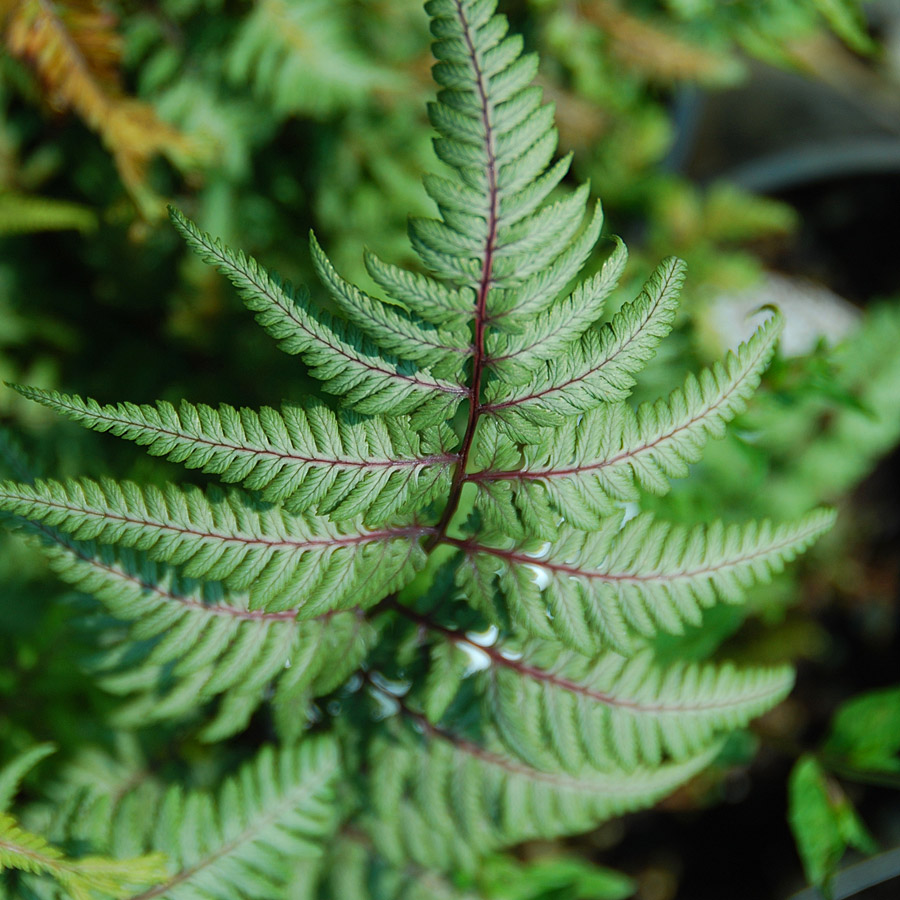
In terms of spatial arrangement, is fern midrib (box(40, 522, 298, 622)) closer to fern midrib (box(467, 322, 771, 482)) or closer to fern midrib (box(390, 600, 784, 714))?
fern midrib (box(390, 600, 784, 714))

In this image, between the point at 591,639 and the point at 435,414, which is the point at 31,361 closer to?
the point at 435,414

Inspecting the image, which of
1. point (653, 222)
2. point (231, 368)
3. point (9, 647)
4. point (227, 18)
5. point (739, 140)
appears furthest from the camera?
point (739, 140)

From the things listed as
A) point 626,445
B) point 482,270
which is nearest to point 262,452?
point 482,270

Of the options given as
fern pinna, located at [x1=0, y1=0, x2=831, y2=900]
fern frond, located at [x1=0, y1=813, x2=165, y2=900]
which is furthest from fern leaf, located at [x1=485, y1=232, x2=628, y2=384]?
fern frond, located at [x1=0, y1=813, x2=165, y2=900]

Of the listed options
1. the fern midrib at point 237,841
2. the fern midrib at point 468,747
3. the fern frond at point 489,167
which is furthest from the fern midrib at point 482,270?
the fern midrib at point 237,841

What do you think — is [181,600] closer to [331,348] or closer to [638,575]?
[331,348]

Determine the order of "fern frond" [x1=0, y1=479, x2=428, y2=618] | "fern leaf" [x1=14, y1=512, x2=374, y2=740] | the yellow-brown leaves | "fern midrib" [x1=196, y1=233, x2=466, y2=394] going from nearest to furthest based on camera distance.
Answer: "fern midrib" [x1=196, y1=233, x2=466, y2=394] → "fern frond" [x1=0, y1=479, x2=428, y2=618] → "fern leaf" [x1=14, y1=512, x2=374, y2=740] → the yellow-brown leaves

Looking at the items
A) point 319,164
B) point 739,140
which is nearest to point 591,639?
point 319,164
